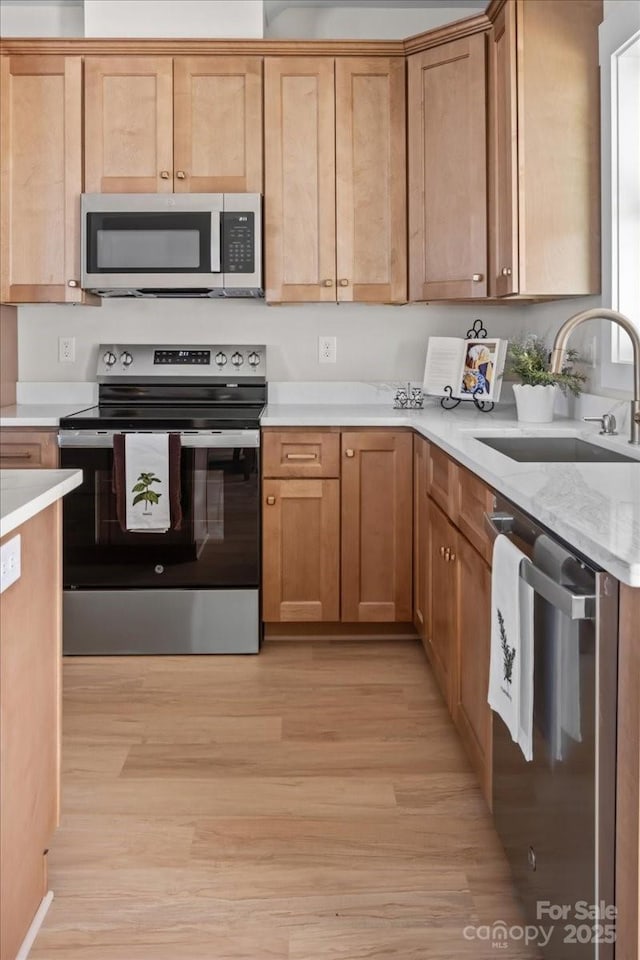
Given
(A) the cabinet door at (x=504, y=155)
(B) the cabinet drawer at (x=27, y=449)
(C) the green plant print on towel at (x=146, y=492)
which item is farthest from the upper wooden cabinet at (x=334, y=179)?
(B) the cabinet drawer at (x=27, y=449)

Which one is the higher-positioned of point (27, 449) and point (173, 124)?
point (173, 124)

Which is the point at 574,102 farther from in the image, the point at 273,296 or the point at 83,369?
the point at 83,369

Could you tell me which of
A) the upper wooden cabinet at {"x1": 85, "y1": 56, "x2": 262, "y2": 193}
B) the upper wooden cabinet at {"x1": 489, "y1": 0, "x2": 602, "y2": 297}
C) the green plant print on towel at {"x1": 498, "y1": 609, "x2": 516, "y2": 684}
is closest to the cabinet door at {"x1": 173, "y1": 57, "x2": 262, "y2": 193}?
the upper wooden cabinet at {"x1": 85, "y1": 56, "x2": 262, "y2": 193}

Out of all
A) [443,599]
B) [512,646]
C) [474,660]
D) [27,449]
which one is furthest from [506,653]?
[27,449]

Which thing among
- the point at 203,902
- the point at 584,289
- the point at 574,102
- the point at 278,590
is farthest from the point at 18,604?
the point at 574,102

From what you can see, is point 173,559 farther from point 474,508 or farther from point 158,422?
point 474,508

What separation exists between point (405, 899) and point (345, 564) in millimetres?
1661

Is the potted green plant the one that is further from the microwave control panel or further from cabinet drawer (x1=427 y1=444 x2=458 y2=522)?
the microwave control panel

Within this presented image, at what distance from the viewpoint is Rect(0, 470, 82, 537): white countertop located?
1344mm

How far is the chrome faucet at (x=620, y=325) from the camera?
6.11 feet

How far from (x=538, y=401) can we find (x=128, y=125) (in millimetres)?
1983

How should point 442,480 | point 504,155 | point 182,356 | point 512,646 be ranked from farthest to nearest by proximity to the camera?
point 182,356 < point 504,155 < point 442,480 < point 512,646

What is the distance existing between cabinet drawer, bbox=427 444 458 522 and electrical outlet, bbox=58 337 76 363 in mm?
1798

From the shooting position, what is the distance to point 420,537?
321cm
